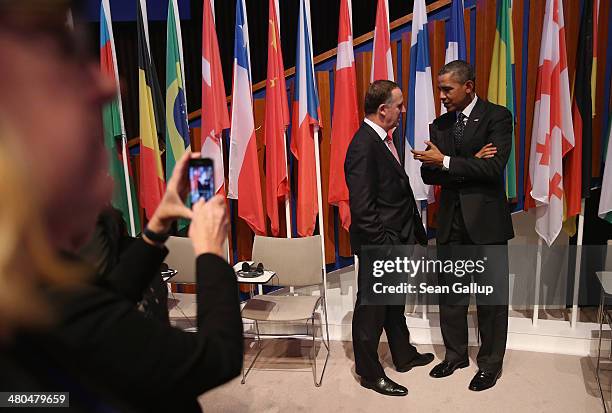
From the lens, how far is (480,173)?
3201 millimetres

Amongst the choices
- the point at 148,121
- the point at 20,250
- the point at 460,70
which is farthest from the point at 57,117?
the point at 148,121

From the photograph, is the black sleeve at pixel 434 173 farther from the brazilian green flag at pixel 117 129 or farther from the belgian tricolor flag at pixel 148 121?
the brazilian green flag at pixel 117 129

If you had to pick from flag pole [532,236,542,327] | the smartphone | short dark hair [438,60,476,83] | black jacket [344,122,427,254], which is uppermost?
short dark hair [438,60,476,83]

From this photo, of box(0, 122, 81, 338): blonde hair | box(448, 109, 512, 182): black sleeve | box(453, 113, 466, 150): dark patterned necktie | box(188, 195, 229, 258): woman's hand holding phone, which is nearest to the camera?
box(0, 122, 81, 338): blonde hair

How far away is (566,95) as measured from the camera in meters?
3.57

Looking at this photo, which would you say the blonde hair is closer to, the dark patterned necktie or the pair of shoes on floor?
the dark patterned necktie

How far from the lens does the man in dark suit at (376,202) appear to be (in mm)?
3229

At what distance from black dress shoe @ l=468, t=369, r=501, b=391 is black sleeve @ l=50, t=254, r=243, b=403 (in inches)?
113

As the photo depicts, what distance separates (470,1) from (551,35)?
64 cm

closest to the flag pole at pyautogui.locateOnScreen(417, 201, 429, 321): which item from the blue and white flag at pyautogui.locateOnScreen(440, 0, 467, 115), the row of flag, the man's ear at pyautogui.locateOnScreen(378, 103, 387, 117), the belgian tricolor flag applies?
the row of flag

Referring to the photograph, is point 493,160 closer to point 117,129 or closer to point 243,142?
point 243,142

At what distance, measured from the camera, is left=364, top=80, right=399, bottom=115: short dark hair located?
3.26 metres

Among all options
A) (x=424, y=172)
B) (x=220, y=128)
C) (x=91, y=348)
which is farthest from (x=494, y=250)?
(x=91, y=348)

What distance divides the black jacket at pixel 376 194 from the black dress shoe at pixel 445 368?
90cm
